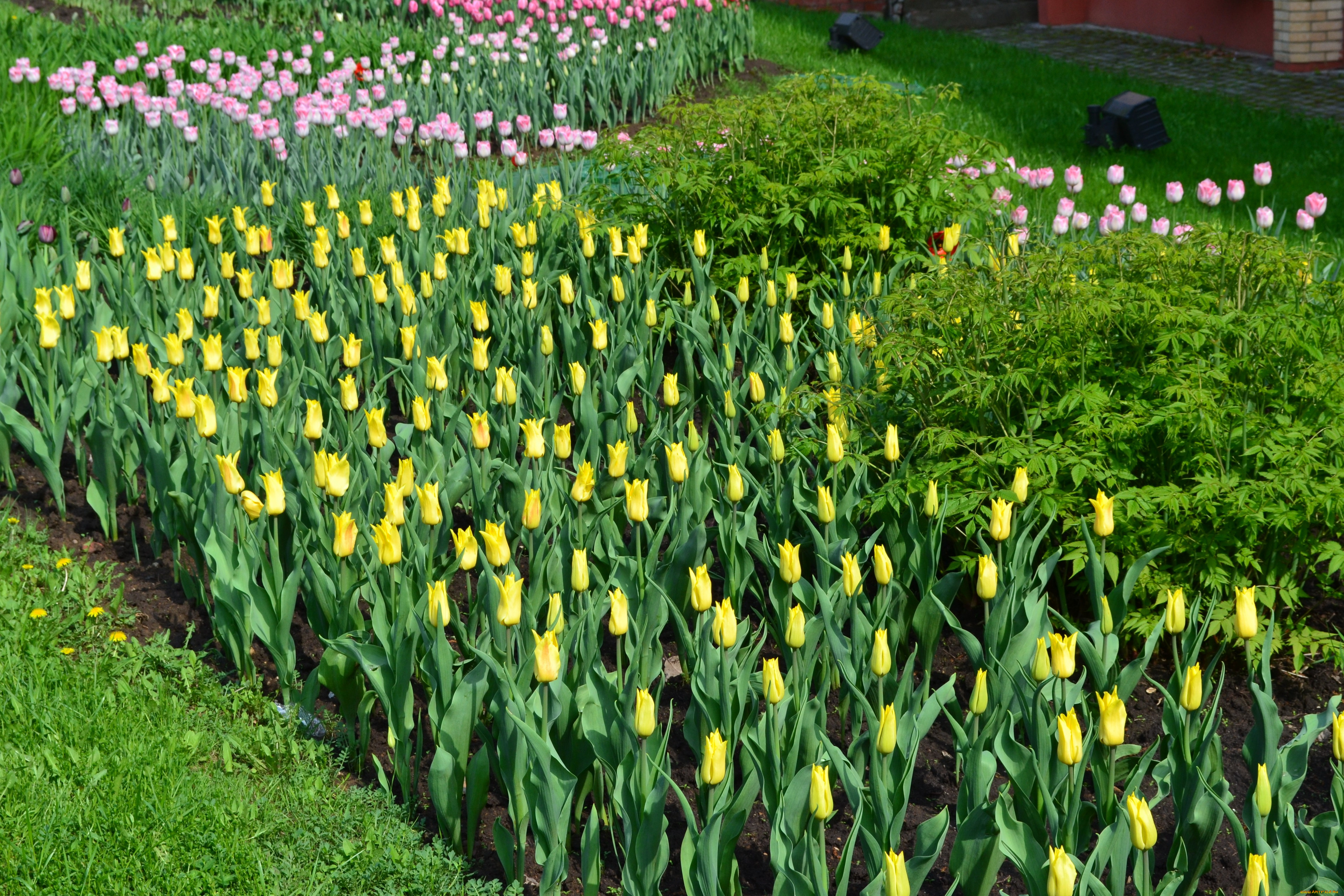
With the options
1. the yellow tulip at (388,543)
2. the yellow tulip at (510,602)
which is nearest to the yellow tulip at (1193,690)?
the yellow tulip at (510,602)

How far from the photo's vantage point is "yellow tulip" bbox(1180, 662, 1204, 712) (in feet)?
7.42

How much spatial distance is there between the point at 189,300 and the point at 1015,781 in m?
3.51

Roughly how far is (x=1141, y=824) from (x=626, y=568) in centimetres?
127

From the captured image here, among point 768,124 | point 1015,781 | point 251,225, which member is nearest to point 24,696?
point 1015,781

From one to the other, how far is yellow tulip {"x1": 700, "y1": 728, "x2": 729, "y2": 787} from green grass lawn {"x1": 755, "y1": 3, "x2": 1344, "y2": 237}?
17.5 ft

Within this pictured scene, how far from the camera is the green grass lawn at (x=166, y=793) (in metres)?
2.69

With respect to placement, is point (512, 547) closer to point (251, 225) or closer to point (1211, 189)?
point (251, 225)

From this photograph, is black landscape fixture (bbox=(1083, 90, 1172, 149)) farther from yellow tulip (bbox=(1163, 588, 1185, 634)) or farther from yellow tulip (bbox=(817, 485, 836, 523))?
yellow tulip (bbox=(1163, 588, 1185, 634))

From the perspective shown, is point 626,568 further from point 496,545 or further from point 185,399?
point 185,399

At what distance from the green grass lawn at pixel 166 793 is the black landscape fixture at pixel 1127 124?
6.87 metres

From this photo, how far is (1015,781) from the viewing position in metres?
2.43

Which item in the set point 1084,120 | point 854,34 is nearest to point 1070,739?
point 1084,120

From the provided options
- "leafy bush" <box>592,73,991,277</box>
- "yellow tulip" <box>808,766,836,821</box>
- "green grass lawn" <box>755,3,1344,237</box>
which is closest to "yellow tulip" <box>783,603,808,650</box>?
"yellow tulip" <box>808,766,836,821</box>

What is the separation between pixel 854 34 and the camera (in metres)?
11.6
